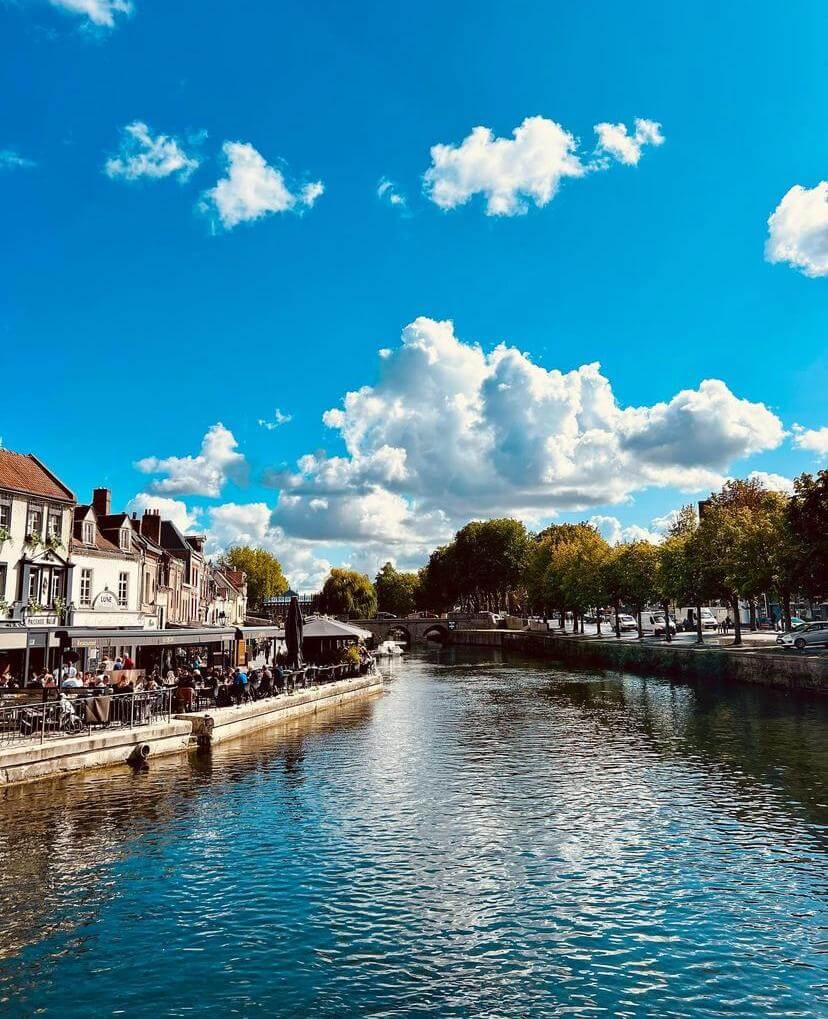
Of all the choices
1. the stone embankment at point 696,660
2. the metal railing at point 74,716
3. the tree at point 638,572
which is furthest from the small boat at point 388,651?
the metal railing at point 74,716

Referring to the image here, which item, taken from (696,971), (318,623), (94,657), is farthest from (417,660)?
(696,971)

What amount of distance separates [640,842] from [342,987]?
8769 mm

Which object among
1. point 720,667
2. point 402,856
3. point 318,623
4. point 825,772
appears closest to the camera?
point 402,856

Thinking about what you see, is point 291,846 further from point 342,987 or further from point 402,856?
point 342,987

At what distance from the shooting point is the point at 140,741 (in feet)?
81.8

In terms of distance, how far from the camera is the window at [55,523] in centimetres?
4188

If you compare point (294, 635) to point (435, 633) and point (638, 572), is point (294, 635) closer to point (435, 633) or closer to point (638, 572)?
point (638, 572)

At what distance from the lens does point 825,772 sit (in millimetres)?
23484

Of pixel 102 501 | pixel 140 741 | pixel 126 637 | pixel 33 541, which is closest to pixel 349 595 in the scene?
pixel 102 501

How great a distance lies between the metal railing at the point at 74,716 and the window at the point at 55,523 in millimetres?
17098

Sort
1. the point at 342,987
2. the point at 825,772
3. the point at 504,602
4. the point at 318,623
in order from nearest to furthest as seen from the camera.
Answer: the point at 342,987
the point at 825,772
the point at 318,623
the point at 504,602

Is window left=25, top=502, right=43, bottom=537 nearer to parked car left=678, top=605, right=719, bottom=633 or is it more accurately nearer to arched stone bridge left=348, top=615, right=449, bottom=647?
parked car left=678, top=605, right=719, bottom=633

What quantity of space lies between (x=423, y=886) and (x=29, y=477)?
120 ft

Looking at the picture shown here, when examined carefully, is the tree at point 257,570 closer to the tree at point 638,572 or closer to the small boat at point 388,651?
the small boat at point 388,651
